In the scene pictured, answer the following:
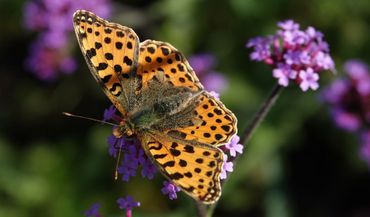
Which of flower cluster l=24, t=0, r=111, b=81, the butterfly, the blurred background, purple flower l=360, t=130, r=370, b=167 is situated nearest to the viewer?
the butterfly

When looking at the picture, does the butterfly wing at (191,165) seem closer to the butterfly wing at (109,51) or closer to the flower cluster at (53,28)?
the butterfly wing at (109,51)

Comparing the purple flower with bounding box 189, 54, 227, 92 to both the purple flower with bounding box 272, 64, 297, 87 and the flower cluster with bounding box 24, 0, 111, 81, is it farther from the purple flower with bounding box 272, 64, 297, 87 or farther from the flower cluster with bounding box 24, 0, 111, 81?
the purple flower with bounding box 272, 64, 297, 87

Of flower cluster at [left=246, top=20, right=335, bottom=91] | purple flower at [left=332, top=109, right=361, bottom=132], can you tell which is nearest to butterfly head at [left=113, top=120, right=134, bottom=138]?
flower cluster at [left=246, top=20, right=335, bottom=91]

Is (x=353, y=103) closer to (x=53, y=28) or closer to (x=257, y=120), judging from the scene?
(x=257, y=120)

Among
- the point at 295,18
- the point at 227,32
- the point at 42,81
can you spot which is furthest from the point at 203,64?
the point at 42,81

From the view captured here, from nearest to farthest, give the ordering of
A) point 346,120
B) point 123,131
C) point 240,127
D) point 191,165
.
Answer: point 191,165
point 123,131
point 346,120
point 240,127

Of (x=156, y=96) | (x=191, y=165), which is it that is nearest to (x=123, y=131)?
(x=156, y=96)

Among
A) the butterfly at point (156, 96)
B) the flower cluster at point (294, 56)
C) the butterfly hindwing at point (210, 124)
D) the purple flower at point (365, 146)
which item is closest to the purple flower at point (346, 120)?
the purple flower at point (365, 146)
